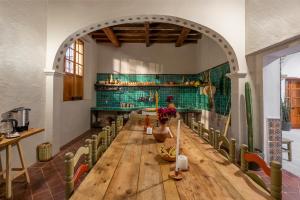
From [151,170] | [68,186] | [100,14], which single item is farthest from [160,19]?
[68,186]

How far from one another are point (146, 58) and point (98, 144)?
194 inches

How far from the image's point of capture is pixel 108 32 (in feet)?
15.8

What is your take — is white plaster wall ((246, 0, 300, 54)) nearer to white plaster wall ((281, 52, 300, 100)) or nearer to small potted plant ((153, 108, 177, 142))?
small potted plant ((153, 108, 177, 142))

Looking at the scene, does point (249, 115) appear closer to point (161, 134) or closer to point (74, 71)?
point (161, 134)

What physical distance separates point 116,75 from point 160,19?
3.34 meters

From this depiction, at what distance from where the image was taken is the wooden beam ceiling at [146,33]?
4633 millimetres

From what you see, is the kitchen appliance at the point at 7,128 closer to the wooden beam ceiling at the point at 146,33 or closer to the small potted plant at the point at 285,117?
the wooden beam ceiling at the point at 146,33

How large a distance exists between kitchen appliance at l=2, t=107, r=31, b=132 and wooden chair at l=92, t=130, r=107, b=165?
4.66 feet

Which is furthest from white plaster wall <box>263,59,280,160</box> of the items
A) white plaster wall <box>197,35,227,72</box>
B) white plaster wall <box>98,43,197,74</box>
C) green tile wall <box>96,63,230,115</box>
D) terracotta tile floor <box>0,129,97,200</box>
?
white plaster wall <box>98,43,197,74</box>

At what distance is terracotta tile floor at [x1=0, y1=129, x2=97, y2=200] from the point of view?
215 cm

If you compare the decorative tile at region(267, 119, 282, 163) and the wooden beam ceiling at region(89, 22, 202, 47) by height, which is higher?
the wooden beam ceiling at region(89, 22, 202, 47)

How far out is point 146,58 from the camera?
6293 mm

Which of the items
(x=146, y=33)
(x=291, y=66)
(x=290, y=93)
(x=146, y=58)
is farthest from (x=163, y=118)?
(x=290, y=93)

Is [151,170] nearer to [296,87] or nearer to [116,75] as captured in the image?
[116,75]
